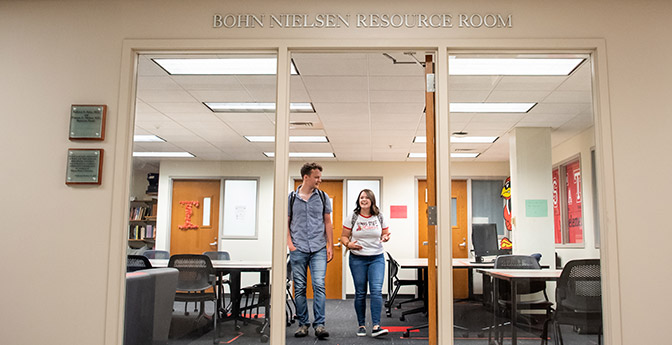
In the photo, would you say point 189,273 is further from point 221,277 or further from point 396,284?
point 396,284

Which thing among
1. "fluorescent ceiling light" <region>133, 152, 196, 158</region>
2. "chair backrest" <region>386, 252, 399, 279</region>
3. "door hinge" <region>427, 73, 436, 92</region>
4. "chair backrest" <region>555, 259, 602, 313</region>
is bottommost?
"chair backrest" <region>386, 252, 399, 279</region>

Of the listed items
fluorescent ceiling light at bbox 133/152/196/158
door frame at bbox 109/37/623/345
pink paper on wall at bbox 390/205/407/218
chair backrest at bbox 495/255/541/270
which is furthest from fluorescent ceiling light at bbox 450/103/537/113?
pink paper on wall at bbox 390/205/407/218

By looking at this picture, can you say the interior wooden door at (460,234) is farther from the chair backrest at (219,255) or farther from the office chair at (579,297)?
the chair backrest at (219,255)

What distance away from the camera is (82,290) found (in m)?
3.00

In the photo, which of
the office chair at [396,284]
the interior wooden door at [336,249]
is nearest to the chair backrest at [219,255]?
the office chair at [396,284]

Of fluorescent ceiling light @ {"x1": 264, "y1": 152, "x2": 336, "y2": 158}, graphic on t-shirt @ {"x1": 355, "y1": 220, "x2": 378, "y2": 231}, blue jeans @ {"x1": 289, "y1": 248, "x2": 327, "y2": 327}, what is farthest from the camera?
fluorescent ceiling light @ {"x1": 264, "y1": 152, "x2": 336, "y2": 158}

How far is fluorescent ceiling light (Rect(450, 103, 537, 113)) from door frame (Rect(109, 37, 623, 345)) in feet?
0.51

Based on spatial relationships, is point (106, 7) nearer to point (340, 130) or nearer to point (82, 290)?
point (82, 290)

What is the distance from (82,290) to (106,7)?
1778mm

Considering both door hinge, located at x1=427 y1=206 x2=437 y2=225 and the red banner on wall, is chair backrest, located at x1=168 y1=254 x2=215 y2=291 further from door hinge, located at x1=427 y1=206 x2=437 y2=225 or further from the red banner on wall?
the red banner on wall

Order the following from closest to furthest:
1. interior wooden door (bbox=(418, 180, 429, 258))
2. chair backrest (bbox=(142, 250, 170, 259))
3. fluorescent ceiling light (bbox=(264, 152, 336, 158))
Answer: chair backrest (bbox=(142, 250, 170, 259))
fluorescent ceiling light (bbox=(264, 152, 336, 158))
interior wooden door (bbox=(418, 180, 429, 258))

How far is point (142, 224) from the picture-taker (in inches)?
125

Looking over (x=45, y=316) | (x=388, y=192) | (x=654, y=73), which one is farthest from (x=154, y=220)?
(x=388, y=192)

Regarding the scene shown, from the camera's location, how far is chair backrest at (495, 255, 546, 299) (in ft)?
11.0
